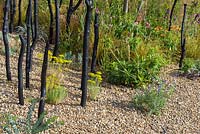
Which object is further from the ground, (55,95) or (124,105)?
(55,95)

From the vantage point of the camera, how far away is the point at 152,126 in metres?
4.67

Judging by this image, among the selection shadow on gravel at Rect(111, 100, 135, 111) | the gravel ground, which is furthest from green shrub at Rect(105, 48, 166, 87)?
shadow on gravel at Rect(111, 100, 135, 111)

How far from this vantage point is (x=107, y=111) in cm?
476

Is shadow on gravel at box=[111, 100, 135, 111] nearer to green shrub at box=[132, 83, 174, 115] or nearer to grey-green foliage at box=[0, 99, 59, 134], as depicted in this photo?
green shrub at box=[132, 83, 174, 115]

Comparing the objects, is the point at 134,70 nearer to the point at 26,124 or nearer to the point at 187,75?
the point at 187,75

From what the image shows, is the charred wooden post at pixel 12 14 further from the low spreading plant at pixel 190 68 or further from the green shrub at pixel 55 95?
the low spreading plant at pixel 190 68

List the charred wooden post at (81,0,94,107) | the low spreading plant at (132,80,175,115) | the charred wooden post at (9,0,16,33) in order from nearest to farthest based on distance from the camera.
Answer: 1. the charred wooden post at (81,0,94,107)
2. the low spreading plant at (132,80,175,115)
3. the charred wooden post at (9,0,16,33)

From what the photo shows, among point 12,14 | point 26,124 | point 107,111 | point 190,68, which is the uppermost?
point 12,14

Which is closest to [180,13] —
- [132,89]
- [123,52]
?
[123,52]

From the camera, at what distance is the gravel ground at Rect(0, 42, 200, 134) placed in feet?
14.3

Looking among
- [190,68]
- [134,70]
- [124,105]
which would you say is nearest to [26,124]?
[124,105]

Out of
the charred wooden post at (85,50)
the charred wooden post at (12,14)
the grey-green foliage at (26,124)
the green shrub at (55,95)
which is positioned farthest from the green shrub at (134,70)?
the grey-green foliage at (26,124)

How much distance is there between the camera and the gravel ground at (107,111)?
436 cm

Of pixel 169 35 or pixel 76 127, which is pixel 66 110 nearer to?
pixel 76 127
